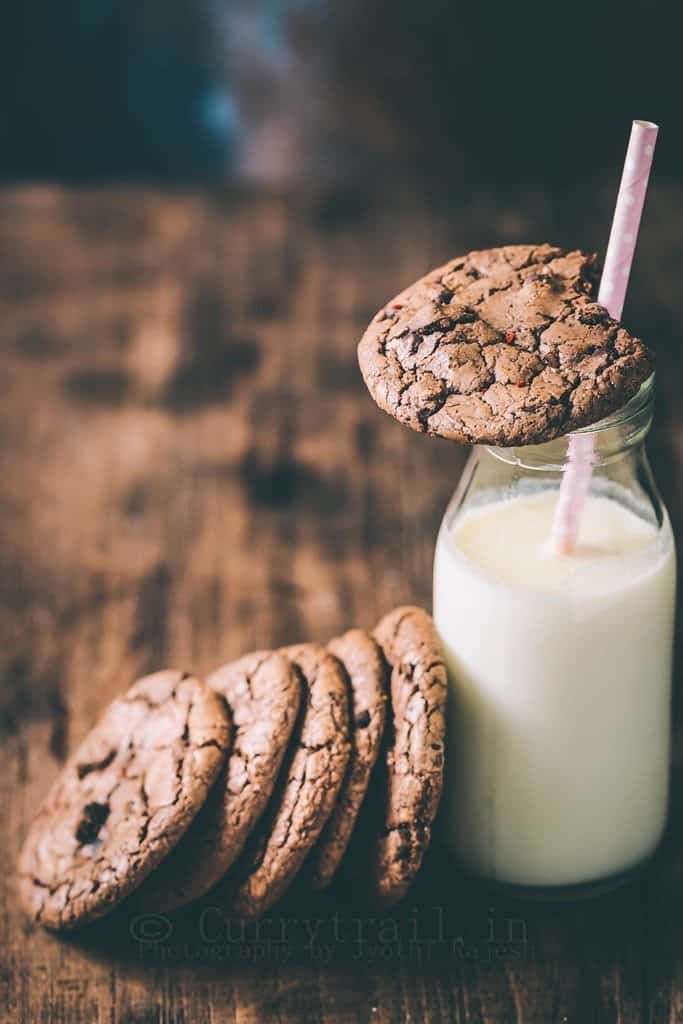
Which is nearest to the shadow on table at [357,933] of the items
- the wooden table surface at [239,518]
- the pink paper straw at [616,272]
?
the wooden table surface at [239,518]

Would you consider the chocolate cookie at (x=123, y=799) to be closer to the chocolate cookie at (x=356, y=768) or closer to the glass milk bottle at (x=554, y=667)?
the chocolate cookie at (x=356, y=768)

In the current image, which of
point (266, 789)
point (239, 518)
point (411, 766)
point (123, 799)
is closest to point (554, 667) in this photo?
point (411, 766)

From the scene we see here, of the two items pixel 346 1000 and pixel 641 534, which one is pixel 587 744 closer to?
pixel 641 534

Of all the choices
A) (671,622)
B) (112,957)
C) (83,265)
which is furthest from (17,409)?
(671,622)

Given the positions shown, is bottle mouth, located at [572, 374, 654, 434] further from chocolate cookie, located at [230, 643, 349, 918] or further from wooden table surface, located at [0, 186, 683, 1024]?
wooden table surface, located at [0, 186, 683, 1024]

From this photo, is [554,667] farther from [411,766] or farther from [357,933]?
[357,933]
